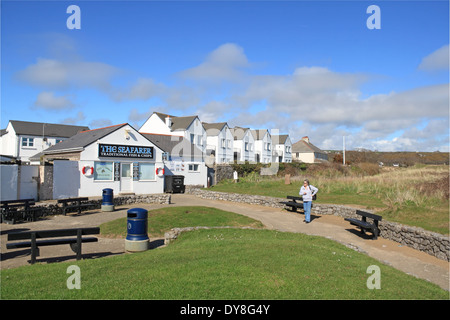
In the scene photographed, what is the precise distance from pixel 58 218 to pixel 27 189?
4833mm

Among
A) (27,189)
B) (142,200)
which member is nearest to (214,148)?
(142,200)

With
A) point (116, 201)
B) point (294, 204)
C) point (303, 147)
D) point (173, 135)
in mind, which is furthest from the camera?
point (303, 147)

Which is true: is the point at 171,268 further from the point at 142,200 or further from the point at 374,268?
the point at 142,200

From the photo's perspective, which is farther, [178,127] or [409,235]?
[178,127]

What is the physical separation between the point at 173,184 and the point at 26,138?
31.6 metres

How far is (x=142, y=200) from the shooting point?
24359mm

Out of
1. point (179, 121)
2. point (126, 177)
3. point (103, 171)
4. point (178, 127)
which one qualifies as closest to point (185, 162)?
point (126, 177)

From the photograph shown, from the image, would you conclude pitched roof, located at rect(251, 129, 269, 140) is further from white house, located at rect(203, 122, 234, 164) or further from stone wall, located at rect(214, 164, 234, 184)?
stone wall, located at rect(214, 164, 234, 184)

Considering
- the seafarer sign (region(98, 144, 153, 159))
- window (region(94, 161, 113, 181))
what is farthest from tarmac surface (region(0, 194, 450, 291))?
the seafarer sign (region(98, 144, 153, 159))

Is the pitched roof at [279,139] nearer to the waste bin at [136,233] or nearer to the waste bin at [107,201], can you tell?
the waste bin at [107,201]

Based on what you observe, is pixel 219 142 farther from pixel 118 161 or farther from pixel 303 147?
pixel 303 147

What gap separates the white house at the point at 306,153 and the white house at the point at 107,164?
2297 inches

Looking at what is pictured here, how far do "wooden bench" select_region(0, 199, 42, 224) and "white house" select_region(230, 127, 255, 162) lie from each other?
44235 millimetres

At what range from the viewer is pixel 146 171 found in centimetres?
2955
